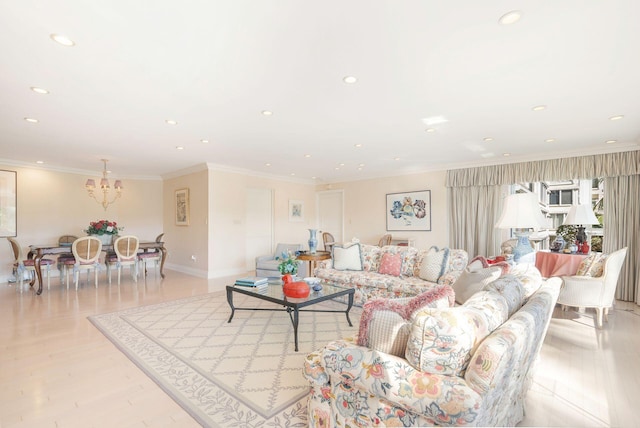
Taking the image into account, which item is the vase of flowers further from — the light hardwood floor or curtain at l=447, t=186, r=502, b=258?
curtain at l=447, t=186, r=502, b=258

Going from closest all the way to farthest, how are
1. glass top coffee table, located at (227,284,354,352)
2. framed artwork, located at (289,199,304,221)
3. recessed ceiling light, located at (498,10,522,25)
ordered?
1. recessed ceiling light, located at (498,10,522,25)
2. glass top coffee table, located at (227,284,354,352)
3. framed artwork, located at (289,199,304,221)

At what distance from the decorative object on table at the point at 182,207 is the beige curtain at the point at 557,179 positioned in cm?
568

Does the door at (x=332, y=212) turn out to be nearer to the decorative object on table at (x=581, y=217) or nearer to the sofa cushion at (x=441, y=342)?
the decorative object on table at (x=581, y=217)

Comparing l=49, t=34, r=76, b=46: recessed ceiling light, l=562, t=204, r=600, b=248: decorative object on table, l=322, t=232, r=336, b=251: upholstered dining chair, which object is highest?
l=49, t=34, r=76, b=46: recessed ceiling light

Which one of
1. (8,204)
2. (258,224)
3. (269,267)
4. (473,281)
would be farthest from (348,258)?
(8,204)

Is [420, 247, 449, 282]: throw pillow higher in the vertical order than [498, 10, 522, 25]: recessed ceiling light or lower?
lower

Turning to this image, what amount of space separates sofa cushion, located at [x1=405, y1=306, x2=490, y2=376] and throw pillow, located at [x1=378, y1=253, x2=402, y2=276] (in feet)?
9.66

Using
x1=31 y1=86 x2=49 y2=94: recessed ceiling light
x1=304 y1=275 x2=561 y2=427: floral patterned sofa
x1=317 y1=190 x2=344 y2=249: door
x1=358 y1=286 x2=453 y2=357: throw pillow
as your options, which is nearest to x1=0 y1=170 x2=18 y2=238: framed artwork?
x1=31 y1=86 x2=49 y2=94: recessed ceiling light

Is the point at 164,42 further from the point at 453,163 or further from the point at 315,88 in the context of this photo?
the point at 453,163

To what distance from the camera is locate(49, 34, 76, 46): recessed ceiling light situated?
6.34 ft

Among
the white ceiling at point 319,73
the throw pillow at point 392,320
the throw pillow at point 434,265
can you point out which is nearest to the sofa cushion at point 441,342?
the throw pillow at point 392,320

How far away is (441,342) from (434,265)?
2782 mm

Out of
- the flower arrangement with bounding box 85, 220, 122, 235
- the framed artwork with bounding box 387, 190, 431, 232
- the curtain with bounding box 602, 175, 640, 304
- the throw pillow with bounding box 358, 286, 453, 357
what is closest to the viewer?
the throw pillow with bounding box 358, 286, 453, 357

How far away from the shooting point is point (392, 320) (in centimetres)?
151
